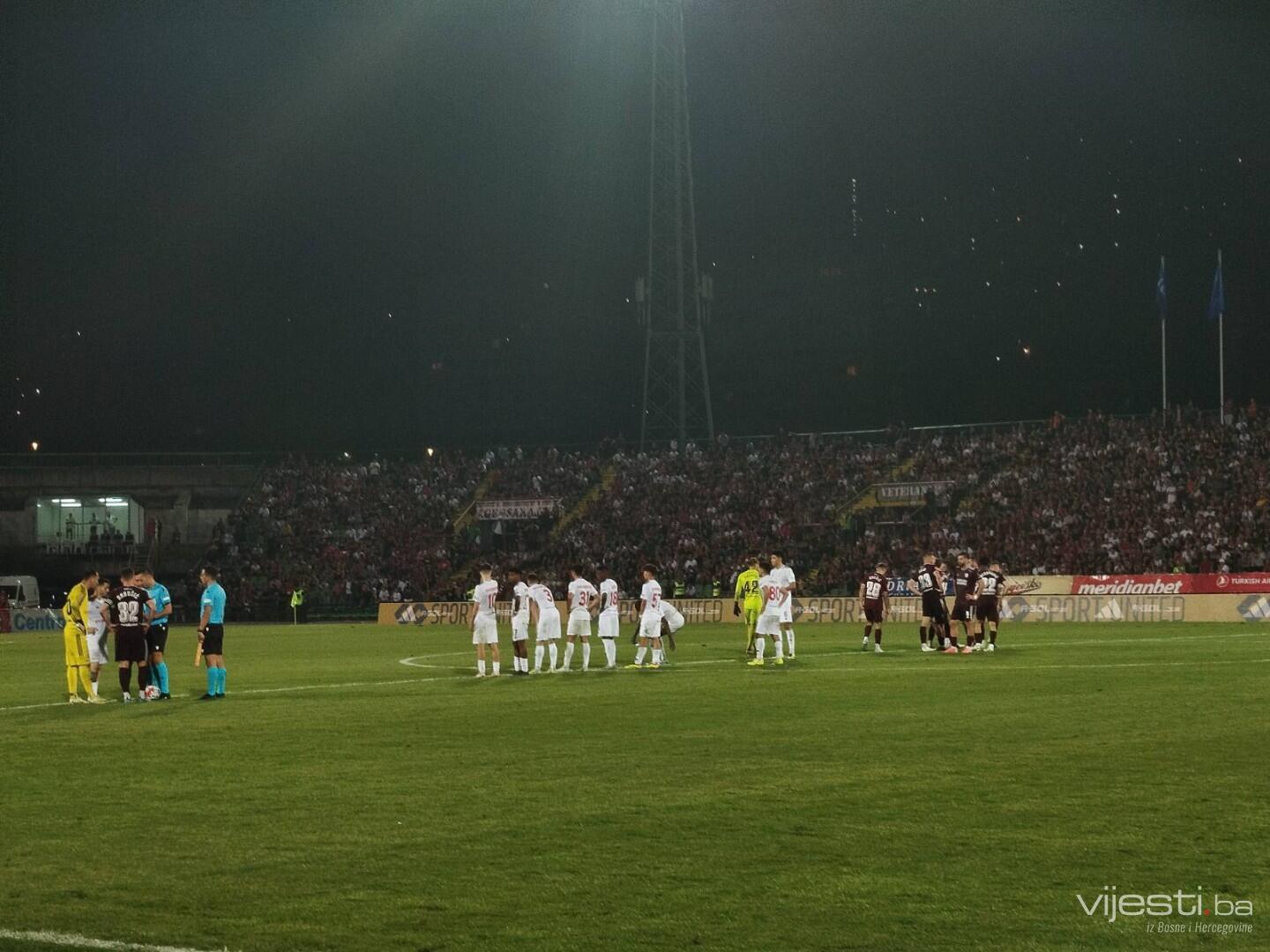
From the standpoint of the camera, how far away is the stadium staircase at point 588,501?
7088cm

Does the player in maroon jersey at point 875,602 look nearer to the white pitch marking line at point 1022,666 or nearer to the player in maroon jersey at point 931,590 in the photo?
the player in maroon jersey at point 931,590

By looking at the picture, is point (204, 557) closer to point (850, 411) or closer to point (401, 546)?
point (401, 546)

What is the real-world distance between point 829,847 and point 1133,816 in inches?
101

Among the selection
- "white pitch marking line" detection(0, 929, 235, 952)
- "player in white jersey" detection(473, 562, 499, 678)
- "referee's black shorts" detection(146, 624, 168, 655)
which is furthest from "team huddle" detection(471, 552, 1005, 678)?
"white pitch marking line" detection(0, 929, 235, 952)

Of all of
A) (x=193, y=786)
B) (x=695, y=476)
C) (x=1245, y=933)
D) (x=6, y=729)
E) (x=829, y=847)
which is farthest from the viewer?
(x=695, y=476)

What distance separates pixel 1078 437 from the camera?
6122 centimetres

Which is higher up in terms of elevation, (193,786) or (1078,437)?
(1078,437)

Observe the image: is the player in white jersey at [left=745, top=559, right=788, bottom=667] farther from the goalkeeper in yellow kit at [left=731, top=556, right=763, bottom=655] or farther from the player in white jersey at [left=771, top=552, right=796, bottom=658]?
the goalkeeper in yellow kit at [left=731, top=556, right=763, bottom=655]

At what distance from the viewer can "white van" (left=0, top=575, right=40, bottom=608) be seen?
6888 centimetres

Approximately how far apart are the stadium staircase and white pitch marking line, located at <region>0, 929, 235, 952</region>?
6187cm

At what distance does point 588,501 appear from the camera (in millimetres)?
72438

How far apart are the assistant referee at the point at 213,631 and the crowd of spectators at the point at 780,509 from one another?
1421 inches

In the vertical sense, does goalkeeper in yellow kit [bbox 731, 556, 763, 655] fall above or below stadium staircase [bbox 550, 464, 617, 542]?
below

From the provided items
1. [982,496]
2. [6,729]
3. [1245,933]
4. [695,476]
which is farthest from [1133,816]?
[695,476]
